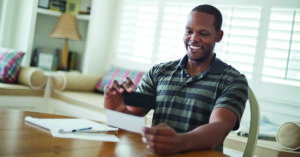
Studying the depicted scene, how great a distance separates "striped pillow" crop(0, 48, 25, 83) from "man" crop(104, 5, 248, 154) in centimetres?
210

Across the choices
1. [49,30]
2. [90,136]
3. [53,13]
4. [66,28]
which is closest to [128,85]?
[90,136]

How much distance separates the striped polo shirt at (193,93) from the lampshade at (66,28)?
2616 millimetres

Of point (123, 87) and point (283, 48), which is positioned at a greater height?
point (283, 48)

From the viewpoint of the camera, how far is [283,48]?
289cm

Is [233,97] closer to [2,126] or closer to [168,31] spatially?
[2,126]

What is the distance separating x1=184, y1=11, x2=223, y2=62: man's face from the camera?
1682 millimetres

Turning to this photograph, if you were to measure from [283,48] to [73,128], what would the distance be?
207cm

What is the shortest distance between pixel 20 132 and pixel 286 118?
86.0 inches

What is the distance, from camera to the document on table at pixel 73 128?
1.27 meters

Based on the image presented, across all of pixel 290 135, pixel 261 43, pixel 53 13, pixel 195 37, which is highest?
Result: pixel 53 13

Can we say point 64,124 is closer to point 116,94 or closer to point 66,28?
point 116,94

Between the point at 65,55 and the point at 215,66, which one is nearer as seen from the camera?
the point at 215,66

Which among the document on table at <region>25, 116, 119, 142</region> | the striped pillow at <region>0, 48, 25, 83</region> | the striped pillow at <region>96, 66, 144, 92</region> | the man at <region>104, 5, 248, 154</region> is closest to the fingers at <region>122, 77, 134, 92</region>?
the man at <region>104, 5, 248, 154</region>

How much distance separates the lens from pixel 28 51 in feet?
13.1
